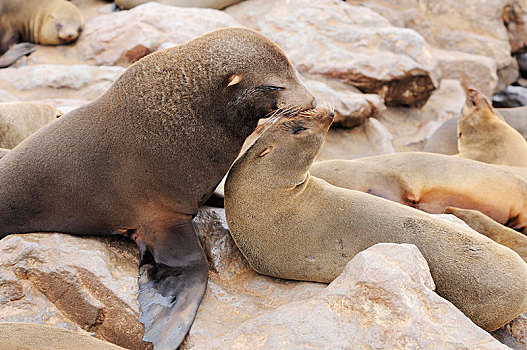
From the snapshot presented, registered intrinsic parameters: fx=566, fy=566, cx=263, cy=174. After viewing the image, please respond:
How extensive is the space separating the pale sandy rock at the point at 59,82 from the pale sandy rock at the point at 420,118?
12.0ft

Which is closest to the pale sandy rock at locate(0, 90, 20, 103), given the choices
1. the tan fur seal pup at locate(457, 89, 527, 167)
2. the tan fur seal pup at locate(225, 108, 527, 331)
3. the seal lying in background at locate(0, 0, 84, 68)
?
the seal lying in background at locate(0, 0, 84, 68)

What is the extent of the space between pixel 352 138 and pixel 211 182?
417cm

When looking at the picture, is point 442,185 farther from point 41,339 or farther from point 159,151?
point 41,339

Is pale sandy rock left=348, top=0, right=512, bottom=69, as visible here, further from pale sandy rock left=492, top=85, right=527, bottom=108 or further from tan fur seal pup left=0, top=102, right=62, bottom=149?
tan fur seal pup left=0, top=102, right=62, bottom=149

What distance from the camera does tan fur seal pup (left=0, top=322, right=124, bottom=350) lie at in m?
1.90

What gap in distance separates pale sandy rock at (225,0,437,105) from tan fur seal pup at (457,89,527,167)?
189 cm

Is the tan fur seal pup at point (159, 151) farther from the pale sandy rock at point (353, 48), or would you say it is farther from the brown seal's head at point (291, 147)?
the pale sandy rock at point (353, 48)

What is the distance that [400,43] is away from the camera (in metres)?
7.99

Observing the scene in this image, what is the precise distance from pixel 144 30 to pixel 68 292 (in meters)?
5.58

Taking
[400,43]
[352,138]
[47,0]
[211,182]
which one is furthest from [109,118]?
[47,0]

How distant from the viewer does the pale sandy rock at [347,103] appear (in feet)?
22.4

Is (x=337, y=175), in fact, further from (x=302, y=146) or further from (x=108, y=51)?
(x=108, y=51)

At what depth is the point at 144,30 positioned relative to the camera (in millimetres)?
7652

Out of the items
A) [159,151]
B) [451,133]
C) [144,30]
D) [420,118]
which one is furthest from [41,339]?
[420,118]
